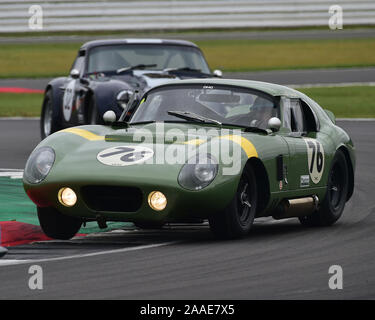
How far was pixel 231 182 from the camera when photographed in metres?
Answer: 8.19

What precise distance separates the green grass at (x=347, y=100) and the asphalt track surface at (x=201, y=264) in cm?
1349

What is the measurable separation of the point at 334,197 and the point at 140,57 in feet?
24.2

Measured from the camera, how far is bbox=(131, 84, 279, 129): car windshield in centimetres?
934

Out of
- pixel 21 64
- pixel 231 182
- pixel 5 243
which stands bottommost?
pixel 21 64

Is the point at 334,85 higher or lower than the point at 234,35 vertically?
higher

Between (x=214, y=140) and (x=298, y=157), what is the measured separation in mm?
1094

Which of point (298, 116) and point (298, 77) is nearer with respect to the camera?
point (298, 116)

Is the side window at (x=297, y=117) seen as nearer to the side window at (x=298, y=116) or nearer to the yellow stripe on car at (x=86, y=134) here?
the side window at (x=298, y=116)

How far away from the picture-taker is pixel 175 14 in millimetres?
47062

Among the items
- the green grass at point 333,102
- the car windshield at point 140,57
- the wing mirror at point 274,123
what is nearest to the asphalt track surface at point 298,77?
Result: the green grass at point 333,102

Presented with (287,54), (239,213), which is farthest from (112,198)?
(287,54)

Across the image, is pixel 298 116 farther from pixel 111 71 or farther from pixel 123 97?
pixel 111 71

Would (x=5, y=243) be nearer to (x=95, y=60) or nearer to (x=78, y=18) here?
(x=95, y=60)
